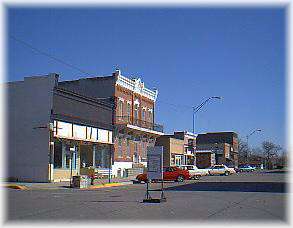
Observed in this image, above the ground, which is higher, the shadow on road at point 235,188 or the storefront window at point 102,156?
the storefront window at point 102,156

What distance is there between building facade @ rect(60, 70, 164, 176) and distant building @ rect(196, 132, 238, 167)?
4825cm

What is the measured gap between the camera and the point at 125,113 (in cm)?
4722

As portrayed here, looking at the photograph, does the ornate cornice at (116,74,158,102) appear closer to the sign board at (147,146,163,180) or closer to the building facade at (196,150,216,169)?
the sign board at (147,146,163,180)

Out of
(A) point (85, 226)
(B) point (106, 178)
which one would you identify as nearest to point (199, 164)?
(B) point (106, 178)

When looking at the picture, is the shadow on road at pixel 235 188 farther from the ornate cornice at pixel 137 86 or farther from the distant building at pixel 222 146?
the distant building at pixel 222 146

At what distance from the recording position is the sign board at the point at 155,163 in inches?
787

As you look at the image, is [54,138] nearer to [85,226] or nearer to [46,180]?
[46,180]

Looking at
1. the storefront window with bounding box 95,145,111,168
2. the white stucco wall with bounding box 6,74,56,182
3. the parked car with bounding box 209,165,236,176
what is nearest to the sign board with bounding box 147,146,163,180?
the white stucco wall with bounding box 6,74,56,182

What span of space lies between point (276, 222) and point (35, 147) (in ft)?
80.8

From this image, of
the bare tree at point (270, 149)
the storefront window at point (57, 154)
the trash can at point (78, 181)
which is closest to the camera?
the trash can at point (78, 181)

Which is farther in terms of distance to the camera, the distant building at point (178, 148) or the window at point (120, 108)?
the distant building at point (178, 148)

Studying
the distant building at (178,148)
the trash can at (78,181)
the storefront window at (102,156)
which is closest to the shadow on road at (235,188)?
the trash can at (78,181)

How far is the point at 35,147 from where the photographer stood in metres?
34.0

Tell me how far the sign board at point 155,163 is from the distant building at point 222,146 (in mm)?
78236
